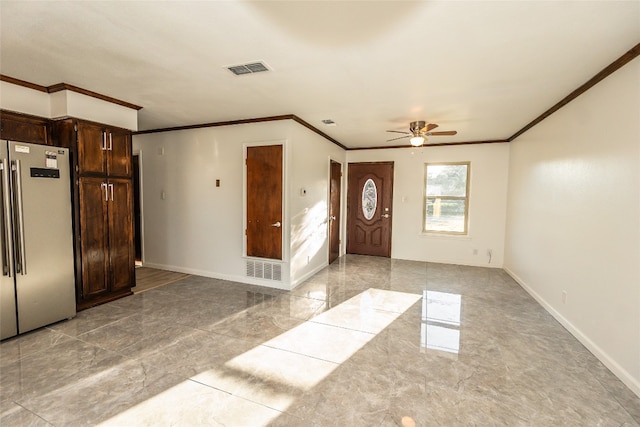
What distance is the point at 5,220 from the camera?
104 inches

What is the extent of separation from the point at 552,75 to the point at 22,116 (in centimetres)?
553

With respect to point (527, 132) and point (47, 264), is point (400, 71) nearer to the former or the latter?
point (527, 132)

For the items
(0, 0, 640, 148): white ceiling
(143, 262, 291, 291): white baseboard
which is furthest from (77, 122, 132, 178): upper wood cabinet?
(143, 262, 291, 291): white baseboard

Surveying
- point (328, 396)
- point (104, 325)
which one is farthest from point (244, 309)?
point (328, 396)

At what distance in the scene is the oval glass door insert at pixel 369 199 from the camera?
6.68 metres

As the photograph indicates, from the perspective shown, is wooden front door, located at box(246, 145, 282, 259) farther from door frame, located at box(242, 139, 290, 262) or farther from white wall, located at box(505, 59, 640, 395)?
white wall, located at box(505, 59, 640, 395)

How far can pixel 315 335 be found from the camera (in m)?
2.93

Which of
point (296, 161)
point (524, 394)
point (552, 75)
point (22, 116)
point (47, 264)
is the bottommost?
point (524, 394)

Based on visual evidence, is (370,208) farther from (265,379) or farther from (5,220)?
(5,220)

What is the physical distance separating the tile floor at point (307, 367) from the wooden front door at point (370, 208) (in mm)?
2870

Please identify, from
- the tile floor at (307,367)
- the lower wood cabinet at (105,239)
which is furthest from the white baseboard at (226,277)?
the lower wood cabinet at (105,239)

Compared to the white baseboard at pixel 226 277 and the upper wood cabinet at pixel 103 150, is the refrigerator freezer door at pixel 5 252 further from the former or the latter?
the white baseboard at pixel 226 277

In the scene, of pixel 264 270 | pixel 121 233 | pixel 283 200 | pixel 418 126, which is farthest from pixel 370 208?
pixel 121 233

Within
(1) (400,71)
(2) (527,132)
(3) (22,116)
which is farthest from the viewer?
(2) (527,132)
